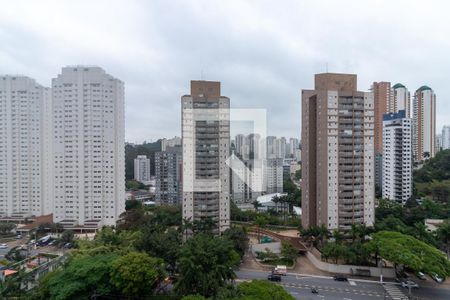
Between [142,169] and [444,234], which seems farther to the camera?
[142,169]

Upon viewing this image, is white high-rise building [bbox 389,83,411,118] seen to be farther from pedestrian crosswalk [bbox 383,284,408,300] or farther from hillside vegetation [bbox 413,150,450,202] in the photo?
pedestrian crosswalk [bbox 383,284,408,300]

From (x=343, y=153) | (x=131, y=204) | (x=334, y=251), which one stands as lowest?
(x=131, y=204)

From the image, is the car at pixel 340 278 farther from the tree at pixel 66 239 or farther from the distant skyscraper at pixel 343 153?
the tree at pixel 66 239

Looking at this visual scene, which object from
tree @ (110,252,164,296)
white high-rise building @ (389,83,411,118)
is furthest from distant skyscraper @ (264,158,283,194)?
white high-rise building @ (389,83,411,118)

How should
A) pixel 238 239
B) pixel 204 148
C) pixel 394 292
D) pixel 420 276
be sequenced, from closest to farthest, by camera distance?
pixel 394 292, pixel 420 276, pixel 238 239, pixel 204 148

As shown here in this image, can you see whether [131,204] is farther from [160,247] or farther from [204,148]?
[160,247]

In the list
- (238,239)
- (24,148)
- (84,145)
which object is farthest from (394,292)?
(24,148)

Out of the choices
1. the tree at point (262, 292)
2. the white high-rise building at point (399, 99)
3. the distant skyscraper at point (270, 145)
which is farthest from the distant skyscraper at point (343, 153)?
the white high-rise building at point (399, 99)
